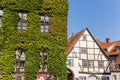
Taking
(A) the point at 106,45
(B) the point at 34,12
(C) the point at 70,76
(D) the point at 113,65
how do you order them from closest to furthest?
(B) the point at 34,12
(C) the point at 70,76
(D) the point at 113,65
(A) the point at 106,45

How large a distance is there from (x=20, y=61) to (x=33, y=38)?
108 inches

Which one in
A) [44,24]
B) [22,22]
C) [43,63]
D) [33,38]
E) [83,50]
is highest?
[22,22]

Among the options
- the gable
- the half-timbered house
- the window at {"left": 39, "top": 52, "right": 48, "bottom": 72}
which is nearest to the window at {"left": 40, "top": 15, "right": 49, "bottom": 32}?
the window at {"left": 39, "top": 52, "right": 48, "bottom": 72}

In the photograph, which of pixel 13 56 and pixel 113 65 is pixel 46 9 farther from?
pixel 113 65

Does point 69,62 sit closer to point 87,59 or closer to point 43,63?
point 87,59

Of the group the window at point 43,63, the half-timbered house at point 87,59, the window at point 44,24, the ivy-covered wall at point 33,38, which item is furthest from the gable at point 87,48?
the window at point 43,63

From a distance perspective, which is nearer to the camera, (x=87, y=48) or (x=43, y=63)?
(x=43, y=63)

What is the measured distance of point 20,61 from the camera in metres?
25.9

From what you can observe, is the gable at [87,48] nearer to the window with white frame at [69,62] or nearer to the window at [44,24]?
the window with white frame at [69,62]

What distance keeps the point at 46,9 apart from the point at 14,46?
18.4 feet

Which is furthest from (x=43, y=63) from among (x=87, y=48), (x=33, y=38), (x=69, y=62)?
(x=87, y=48)

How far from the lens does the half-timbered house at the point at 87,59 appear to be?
40.8 m

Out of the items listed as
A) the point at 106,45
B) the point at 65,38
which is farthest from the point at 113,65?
the point at 65,38

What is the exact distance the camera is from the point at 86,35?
42.5 m
